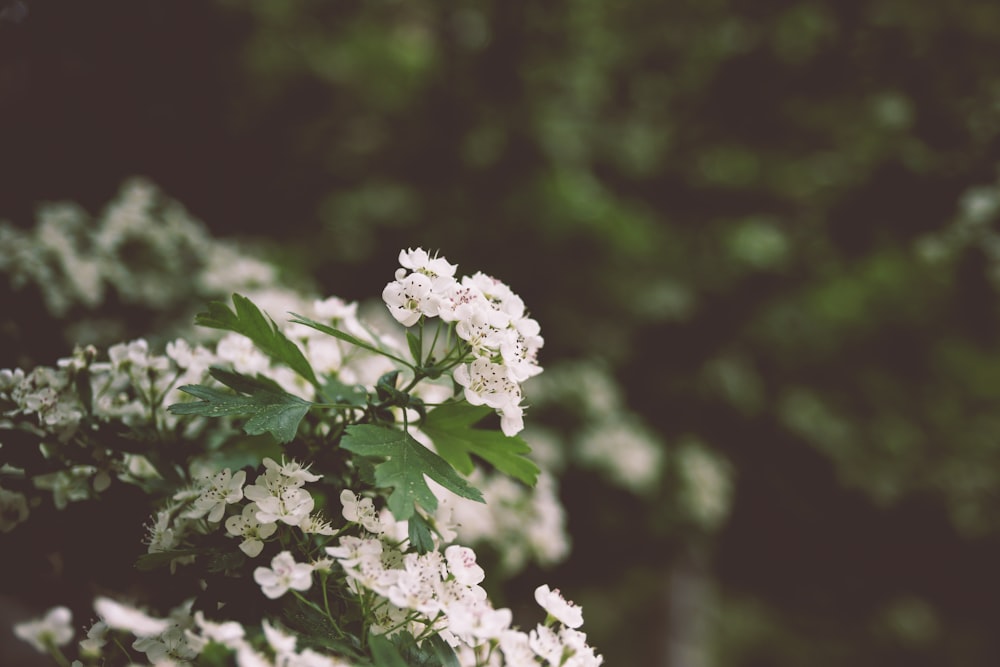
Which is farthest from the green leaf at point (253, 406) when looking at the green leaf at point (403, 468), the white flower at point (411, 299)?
the white flower at point (411, 299)

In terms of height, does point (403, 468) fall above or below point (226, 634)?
above

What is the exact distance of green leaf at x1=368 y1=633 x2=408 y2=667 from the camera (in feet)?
3.16

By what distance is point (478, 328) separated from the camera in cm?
118

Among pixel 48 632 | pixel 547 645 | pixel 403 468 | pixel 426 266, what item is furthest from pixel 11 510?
pixel 547 645

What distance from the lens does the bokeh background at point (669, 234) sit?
4.07m

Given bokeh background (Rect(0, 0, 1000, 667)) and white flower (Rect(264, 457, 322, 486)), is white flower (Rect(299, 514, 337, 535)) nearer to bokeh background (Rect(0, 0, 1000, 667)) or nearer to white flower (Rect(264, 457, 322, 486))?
white flower (Rect(264, 457, 322, 486))

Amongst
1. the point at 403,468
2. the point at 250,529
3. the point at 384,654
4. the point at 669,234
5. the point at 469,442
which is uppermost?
the point at 669,234

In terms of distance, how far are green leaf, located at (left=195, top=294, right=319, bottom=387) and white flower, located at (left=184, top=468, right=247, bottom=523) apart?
215 mm

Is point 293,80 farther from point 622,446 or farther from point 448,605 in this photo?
point 448,605

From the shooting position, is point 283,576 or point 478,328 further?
point 478,328

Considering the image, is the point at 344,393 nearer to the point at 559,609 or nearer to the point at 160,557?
the point at 160,557

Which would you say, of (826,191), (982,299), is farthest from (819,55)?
(982,299)

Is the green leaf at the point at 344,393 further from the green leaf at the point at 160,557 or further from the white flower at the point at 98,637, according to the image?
the white flower at the point at 98,637

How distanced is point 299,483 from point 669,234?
169 inches
